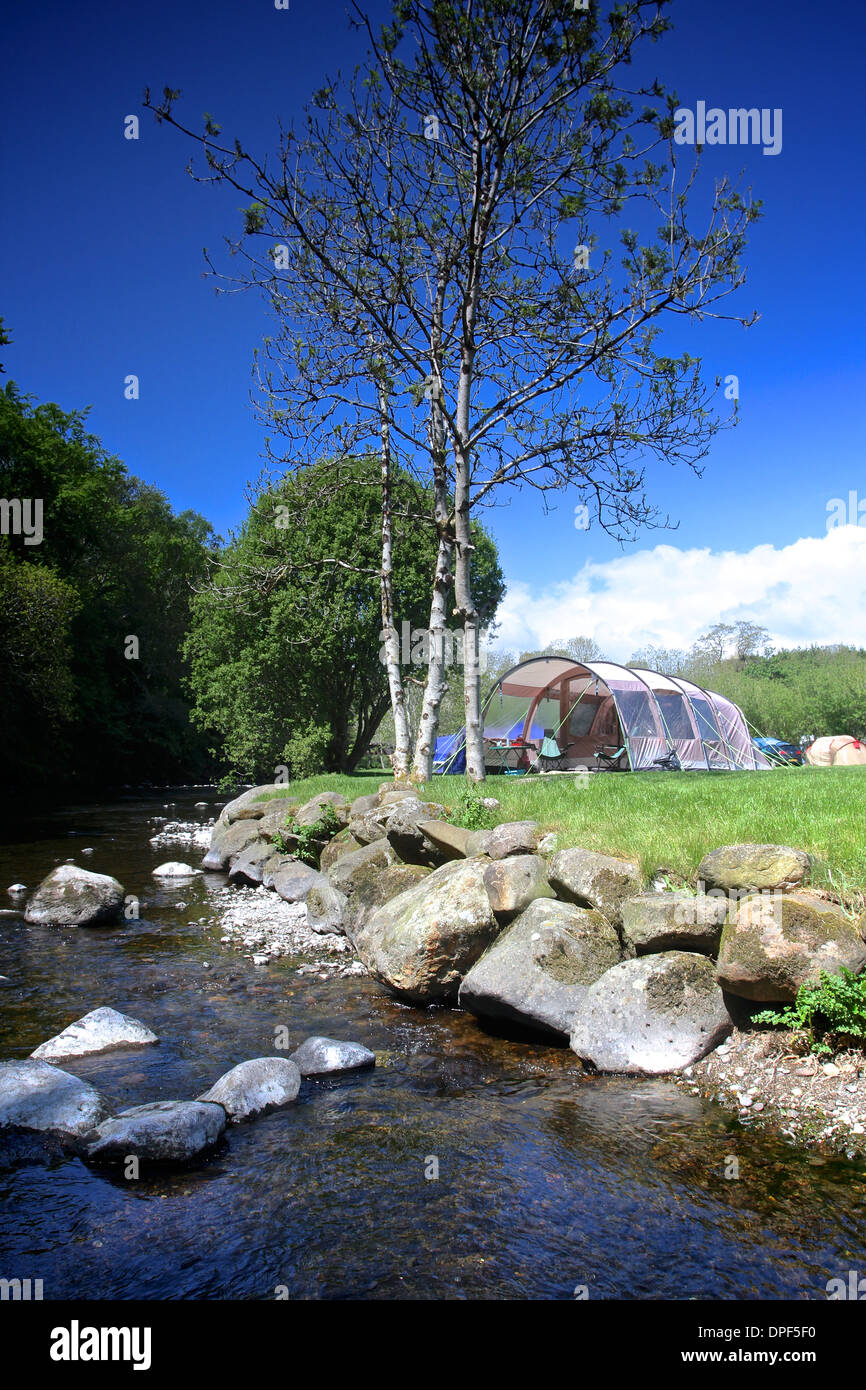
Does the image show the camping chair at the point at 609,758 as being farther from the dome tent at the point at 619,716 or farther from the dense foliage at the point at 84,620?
the dense foliage at the point at 84,620

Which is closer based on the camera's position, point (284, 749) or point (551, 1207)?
point (551, 1207)

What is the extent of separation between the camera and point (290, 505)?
25.5 m

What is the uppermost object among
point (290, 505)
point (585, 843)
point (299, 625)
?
point (290, 505)

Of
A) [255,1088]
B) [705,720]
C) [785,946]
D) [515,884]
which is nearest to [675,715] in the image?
[705,720]

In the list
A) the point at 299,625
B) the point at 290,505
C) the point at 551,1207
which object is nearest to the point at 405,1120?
the point at 551,1207

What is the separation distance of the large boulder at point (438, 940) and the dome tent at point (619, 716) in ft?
47.5

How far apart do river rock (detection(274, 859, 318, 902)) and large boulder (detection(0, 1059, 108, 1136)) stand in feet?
25.5

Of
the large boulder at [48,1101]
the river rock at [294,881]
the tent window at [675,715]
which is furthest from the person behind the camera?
the tent window at [675,715]

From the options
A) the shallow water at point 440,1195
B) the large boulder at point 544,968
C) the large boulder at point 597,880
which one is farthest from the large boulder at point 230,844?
the large boulder at point 544,968

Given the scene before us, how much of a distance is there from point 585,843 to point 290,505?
19.6 meters

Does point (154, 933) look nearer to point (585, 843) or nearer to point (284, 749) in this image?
point (585, 843)

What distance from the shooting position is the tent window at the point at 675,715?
2419cm

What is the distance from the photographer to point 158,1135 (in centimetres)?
509

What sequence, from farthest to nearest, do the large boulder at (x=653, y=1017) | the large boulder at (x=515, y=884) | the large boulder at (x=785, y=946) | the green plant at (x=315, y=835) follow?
1. the green plant at (x=315, y=835)
2. the large boulder at (x=515, y=884)
3. the large boulder at (x=653, y=1017)
4. the large boulder at (x=785, y=946)
